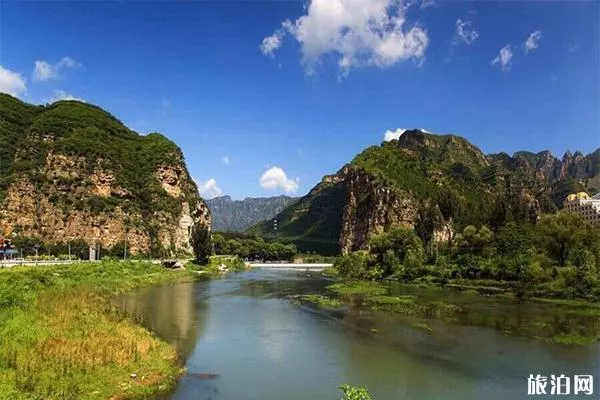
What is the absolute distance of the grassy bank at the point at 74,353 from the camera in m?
20.1

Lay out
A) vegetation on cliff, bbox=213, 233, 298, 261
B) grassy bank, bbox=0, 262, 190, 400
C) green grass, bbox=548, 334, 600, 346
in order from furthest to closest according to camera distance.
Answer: vegetation on cliff, bbox=213, 233, 298, 261
green grass, bbox=548, 334, 600, 346
grassy bank, bbox=0, 262, 190, 400

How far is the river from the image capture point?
23547mm

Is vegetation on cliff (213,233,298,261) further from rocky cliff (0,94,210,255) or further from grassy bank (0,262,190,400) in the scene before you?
grassy bank (0,262,190,400)

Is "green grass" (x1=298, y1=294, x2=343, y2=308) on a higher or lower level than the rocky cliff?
lower

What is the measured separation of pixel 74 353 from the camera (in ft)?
77.0

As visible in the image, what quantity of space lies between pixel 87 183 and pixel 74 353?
423ft

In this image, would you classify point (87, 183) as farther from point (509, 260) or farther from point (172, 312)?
point (509, 260)

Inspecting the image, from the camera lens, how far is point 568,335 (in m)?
35.8

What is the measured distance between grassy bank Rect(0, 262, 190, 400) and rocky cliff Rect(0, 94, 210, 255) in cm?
10029

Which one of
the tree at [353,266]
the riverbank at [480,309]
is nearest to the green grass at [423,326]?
the riverbank at [480,309]

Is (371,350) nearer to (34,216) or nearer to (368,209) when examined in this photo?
(34,216)

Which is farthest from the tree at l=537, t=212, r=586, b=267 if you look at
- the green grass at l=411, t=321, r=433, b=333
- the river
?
the green grass at l=411, t=321, r=433, b=333

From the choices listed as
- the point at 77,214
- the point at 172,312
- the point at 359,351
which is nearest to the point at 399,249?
the point at 172,312

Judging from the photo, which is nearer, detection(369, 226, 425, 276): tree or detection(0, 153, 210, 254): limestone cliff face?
detection(369, 226, 425, 276): tree
